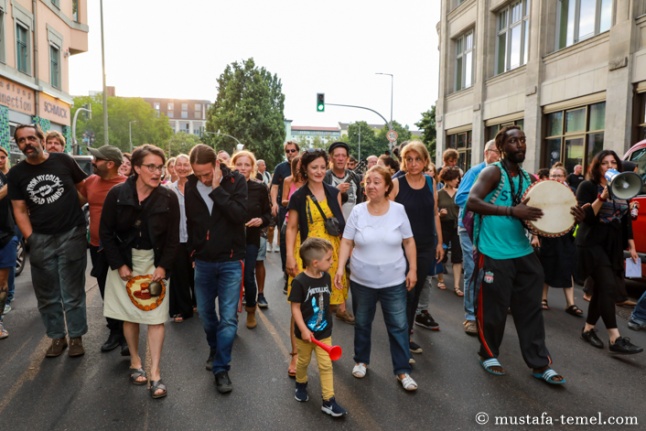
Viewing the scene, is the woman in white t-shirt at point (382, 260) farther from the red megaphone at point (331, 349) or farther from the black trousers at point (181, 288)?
the black trousers at point (181, 288)

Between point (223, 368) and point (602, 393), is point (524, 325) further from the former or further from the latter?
point (223, 368)

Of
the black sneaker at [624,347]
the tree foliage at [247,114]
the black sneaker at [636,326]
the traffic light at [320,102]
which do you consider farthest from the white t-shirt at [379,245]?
the tree foliage at [247,114]

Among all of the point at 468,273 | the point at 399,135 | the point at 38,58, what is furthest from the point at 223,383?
the point at 399,135

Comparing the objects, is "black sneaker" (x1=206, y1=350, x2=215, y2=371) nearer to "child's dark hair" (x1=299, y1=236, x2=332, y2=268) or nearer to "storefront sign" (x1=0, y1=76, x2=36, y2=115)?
"child's dark hair" (x1=299, y1=236, x2=332, y2=268)

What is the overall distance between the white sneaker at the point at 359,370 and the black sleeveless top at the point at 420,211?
1185mm

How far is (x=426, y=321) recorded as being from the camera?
5668mm

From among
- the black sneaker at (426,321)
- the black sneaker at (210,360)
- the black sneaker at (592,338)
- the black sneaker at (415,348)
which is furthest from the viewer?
the black sneaker at (426,321)

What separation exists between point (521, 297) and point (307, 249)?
1.91m

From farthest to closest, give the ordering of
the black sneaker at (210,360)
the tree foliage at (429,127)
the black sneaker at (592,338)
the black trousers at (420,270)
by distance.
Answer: the tree foliage at (429,127)
the black sneaker at (592,338)
the black trousers at (420,270)
the black sneaker at (210,360)

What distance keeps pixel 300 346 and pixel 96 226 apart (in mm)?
2374

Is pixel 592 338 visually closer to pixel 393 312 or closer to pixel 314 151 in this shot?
pixel 393 312

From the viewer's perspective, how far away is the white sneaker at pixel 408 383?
3.98m

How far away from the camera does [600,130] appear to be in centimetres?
1392

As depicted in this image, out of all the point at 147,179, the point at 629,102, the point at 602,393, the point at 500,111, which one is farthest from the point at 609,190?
the point at 500,111
